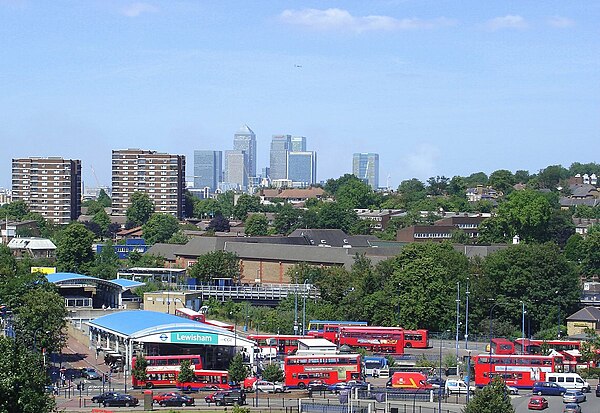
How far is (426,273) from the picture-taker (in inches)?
2127

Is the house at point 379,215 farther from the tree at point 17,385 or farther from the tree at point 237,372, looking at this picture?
the tree at point 17,385

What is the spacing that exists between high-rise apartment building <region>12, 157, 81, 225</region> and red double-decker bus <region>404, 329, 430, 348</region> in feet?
295

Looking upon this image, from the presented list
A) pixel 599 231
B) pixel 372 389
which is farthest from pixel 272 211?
pixel 372 389

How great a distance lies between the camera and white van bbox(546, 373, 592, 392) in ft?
131

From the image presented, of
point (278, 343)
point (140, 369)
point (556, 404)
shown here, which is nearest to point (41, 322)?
point (140, 369)

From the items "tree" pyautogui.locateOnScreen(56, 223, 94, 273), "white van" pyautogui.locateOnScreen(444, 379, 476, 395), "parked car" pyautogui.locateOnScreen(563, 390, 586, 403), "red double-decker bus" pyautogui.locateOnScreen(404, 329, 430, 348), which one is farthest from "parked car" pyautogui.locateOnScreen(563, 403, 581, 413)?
"tree" pyautogui.locateOnScreen(56, 223, 94, 273)

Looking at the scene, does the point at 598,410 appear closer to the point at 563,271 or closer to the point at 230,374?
the point at 230,374

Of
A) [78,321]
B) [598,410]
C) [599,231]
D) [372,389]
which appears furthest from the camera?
[599,231]

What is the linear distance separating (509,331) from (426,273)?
5.00 m

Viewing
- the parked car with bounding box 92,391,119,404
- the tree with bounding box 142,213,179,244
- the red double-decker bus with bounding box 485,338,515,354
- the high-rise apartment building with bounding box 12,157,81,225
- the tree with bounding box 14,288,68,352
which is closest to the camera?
the parked car with bounding box 92,391,119,404

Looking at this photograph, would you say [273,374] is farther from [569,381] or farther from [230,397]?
[569,381]

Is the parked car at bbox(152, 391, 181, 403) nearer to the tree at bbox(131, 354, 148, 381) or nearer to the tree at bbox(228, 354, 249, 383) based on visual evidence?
the tree at bbox(131, 354, 148, 381)

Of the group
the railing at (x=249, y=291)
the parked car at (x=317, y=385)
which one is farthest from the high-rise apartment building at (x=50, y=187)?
the parked car at (x=317, y=385)

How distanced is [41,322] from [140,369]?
579 centimetres
